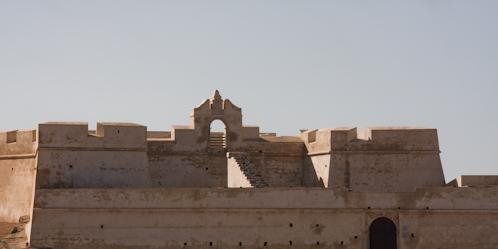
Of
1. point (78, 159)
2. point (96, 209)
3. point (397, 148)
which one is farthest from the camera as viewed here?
point (397, 148)

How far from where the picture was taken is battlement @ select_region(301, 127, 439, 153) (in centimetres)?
3959

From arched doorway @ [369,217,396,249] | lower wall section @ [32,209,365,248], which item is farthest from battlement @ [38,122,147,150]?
arched doorway @ [369,217,396,249]

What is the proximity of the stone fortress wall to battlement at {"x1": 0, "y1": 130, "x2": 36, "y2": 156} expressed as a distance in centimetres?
5

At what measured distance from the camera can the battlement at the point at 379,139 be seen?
39.6 meters

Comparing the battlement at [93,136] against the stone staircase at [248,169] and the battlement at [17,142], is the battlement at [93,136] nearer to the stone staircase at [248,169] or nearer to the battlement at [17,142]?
the battlement at [17,142]

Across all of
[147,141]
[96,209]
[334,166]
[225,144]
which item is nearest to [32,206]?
Result: [96,209]

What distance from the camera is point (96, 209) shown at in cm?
3481

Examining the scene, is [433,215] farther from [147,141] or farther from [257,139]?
[147,141]

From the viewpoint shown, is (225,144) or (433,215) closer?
(433,215)

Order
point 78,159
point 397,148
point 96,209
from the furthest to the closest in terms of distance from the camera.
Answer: point 397,148, point 78,159, point 96,209

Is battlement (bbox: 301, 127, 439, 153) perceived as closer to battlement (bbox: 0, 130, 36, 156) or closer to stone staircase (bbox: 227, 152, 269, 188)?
stone staircase (bbox: 227, 152, 269, 188)

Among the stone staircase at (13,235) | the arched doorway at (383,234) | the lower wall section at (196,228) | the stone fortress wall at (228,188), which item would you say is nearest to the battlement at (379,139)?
the stone fortress wall at (228,188)

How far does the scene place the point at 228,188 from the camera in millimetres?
35625

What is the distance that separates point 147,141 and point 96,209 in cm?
502
